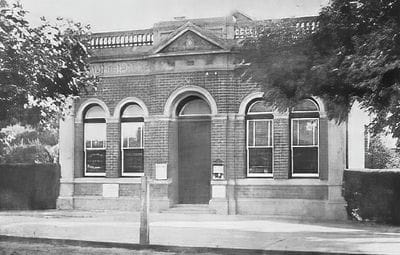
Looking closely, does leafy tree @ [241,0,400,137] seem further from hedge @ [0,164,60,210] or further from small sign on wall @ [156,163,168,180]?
hedge @ [0,164,60,210]

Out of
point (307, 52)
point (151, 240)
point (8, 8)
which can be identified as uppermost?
point (8, 8)

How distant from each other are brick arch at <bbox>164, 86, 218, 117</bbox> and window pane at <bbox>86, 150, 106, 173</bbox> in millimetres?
1674

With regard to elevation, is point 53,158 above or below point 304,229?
above

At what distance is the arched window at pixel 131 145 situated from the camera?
12.5 meters

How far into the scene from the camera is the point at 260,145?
Answer: 12828mm

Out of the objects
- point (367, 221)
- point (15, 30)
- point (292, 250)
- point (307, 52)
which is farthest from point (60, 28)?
point (367, 221)

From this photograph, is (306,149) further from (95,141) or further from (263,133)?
(95,141)

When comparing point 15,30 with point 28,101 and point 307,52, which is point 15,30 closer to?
point 28,101

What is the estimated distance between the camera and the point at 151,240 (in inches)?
403

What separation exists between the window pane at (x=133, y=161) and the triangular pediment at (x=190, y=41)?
2.15m

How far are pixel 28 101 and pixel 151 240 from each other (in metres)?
3.05

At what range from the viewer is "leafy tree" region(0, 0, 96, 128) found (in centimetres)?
922

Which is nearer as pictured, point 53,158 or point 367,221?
point 367,221

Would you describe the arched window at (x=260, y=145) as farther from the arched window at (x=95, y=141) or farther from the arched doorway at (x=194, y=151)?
the arched window at (x=95, y=141)
